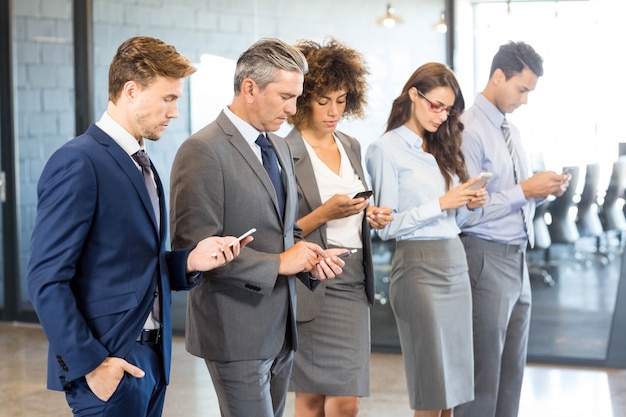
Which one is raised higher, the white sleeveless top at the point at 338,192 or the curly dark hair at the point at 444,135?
the curly dark hair at the point at 444,135

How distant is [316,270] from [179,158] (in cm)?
48

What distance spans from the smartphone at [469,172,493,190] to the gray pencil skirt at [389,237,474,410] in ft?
0.81

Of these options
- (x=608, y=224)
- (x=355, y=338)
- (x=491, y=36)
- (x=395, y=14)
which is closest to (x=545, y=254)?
(x=608, y=224)

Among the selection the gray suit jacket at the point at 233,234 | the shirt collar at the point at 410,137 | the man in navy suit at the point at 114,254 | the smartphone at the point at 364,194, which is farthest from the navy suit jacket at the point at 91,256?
the shirt collar at the point at 410,137

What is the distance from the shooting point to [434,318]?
132 inches

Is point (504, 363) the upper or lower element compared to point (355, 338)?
lower

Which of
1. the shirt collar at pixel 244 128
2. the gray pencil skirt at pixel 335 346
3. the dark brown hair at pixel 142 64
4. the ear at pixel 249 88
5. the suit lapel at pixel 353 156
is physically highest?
the dark brown hair at pixel 142 64

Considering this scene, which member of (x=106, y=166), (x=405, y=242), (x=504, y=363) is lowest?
(x=504, y=363)

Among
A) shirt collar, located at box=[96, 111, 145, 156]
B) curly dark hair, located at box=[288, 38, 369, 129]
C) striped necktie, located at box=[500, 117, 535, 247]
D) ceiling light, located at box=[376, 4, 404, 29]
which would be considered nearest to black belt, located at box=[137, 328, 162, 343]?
shirt collar, located at box=[96, 111, 145, 156]

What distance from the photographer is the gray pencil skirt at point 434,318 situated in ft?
11.0

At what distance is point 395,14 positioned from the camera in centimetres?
590

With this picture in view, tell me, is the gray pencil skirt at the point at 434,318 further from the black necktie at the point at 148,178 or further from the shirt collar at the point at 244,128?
the black necktie at the point at 148,178

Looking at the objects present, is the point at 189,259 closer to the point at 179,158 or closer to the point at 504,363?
the point at 179,158

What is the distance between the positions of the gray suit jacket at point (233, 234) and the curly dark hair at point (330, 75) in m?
0.77
